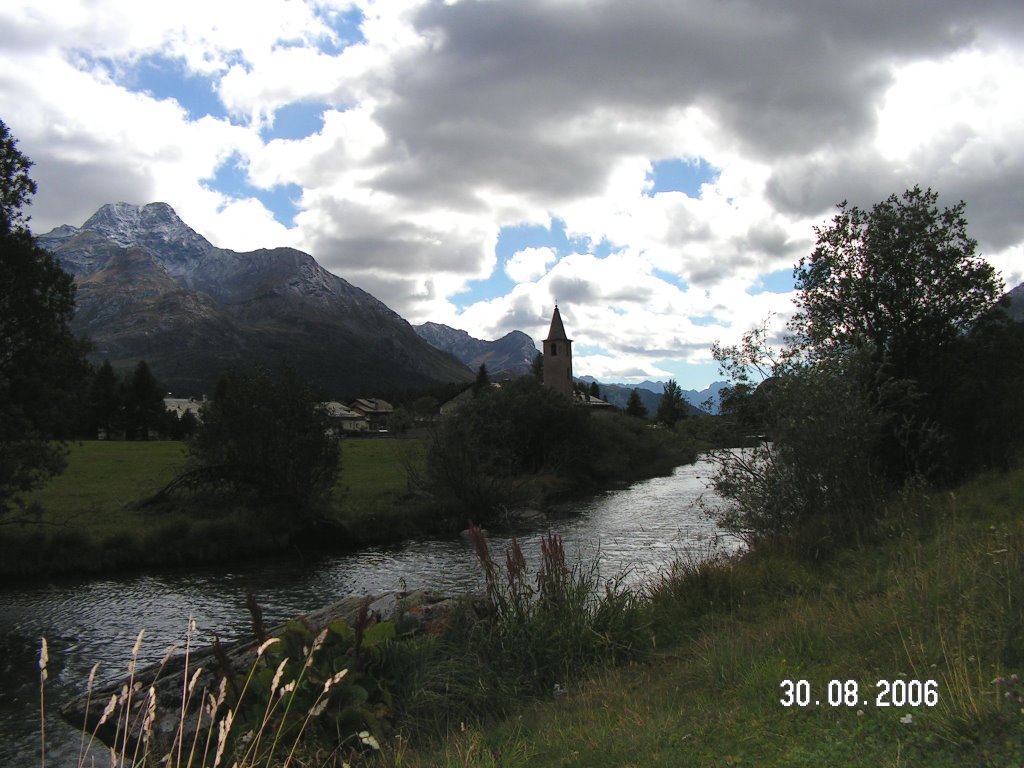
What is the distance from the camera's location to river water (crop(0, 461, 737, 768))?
11.8 m

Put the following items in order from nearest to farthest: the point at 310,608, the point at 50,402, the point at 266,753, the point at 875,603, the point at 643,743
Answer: the point at 643,743 → the point at 266,753 → the point at 875,603 → the point at 310,608 → the point at 50,402

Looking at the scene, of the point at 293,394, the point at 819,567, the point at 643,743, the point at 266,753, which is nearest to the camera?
the point at 643,743

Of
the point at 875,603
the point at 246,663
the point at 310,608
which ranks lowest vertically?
the point at 310,608

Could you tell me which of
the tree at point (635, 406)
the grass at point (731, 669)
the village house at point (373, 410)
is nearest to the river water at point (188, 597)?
the grass at point (731, 669)

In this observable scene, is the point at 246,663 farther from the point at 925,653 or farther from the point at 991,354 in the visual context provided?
the point at 991,354

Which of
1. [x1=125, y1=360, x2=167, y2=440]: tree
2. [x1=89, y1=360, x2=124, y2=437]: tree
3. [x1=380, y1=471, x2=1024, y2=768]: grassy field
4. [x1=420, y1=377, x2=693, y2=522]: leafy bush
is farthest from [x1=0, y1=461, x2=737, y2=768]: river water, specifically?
[x1=125, y1=360, x2=167, y2=440]: tree

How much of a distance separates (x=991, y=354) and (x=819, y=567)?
15.8 metres

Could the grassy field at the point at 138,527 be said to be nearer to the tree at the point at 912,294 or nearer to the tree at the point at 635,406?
the tree at the point at 912,294

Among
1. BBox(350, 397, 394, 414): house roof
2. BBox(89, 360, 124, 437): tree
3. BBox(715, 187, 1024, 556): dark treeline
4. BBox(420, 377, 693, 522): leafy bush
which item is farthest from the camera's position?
BBox(350, 397, 394, 414): house roof

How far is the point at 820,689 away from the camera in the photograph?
16.2 ft

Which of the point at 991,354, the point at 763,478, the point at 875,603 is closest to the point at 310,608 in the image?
the point at 763,478

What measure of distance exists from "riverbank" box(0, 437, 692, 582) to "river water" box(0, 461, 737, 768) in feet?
3.99

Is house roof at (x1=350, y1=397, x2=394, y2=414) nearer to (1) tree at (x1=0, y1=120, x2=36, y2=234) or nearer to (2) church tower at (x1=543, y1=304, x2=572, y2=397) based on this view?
(2) church tower at (x1=543, y1=304, x2=572, y2=397)

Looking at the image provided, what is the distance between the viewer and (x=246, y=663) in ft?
26.0
